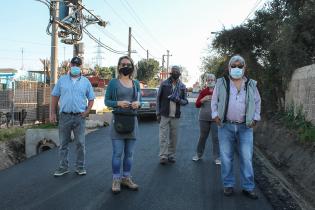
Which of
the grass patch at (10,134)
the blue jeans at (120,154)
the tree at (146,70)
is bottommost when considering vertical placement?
the grass patch at (10,134)

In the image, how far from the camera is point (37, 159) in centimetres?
973

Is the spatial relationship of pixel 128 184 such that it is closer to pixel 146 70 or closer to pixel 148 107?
pixel 148 107

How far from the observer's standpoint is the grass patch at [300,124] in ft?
32.7

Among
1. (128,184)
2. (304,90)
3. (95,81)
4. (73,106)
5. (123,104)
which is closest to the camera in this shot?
(123,104)

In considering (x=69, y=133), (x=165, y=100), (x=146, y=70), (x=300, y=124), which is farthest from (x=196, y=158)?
(x=146, y=70)

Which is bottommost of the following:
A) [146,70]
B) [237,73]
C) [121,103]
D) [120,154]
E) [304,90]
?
[120,154]

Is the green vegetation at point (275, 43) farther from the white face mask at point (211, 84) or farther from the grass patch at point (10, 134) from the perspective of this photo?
the grass patch at point (10, 134)

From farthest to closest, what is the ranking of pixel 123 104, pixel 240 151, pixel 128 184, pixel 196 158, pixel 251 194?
pixel 196 158 → pixel 128 184 → pixel 240 151 → pixel 123 104 → pixel 251 194

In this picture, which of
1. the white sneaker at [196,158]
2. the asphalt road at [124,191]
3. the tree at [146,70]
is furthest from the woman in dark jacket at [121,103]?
the tree at [146,70]

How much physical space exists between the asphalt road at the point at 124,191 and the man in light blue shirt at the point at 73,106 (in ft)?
1.22

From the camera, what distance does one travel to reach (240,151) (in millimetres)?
6480

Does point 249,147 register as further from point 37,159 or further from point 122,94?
point 37,159

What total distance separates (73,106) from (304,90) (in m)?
7.83

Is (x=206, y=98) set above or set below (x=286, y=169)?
above
